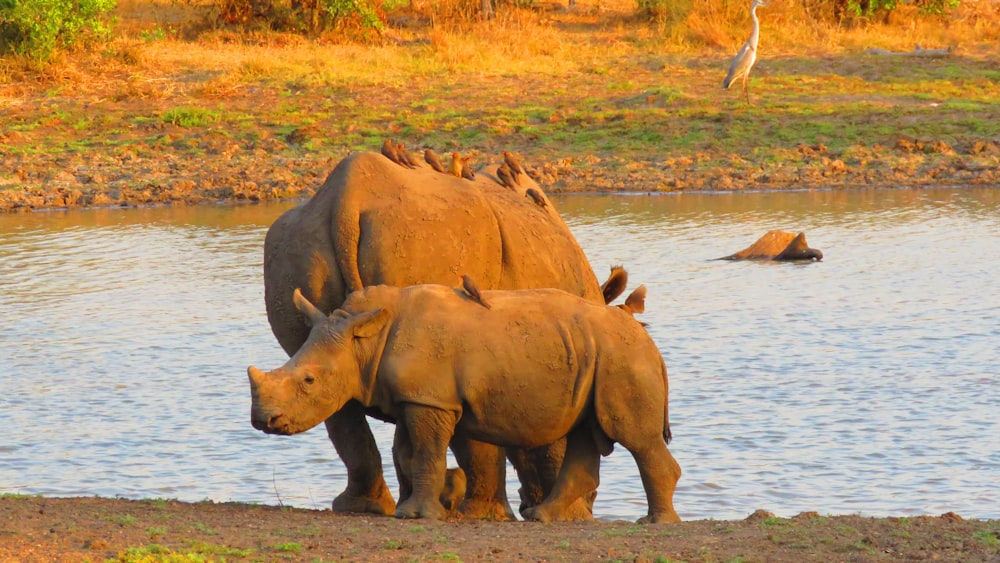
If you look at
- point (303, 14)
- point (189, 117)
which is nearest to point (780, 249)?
point (189, 117)

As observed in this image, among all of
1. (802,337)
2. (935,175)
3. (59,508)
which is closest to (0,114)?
(935,175)

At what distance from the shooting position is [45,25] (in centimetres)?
2414

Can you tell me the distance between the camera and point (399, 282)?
6910mm

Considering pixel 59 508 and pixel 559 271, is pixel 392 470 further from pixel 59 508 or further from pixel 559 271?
pixel 59 508

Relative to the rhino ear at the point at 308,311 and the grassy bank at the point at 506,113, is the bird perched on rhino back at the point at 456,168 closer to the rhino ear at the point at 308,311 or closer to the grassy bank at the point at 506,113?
the rhino ear at the point at 308,311

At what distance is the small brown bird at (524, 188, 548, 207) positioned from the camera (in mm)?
7656

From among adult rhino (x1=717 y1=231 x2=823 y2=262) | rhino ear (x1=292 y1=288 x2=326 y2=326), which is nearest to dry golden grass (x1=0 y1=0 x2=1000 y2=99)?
adult rhino (x1=717 y1=231 x2=823 y2=262)

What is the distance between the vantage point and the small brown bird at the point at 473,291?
6.47 meters

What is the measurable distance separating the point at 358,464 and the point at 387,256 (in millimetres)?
945

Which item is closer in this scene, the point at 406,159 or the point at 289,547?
the point at 289,547

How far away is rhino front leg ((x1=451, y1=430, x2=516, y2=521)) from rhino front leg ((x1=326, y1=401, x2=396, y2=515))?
0.37 meters

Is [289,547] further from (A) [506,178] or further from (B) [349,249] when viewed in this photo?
(A) [506,178]

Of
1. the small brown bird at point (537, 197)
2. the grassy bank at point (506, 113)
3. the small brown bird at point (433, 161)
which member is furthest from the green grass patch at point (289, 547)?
the grassy bank at point (506, 113)

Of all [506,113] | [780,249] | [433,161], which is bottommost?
[780,249]
